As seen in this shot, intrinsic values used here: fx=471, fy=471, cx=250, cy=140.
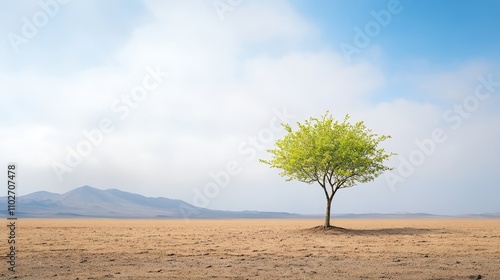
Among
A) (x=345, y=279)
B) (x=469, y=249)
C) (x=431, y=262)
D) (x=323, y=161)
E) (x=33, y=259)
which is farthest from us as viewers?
(x=323, y=161)

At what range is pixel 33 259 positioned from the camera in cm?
2259

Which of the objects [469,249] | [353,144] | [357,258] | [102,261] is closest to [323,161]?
[353,144]

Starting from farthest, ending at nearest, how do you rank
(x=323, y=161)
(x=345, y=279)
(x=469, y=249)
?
(x=323, y=161) < (x=469, y=249) < (x=345, y=279)

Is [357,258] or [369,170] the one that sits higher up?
[369,170]

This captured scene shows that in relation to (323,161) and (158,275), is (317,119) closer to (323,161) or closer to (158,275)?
(323,161)

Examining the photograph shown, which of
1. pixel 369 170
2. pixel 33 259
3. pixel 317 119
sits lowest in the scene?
pixel 33 259

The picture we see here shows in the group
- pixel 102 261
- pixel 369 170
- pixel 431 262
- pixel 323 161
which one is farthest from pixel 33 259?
pixel 369 170

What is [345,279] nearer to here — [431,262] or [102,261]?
[431,262]

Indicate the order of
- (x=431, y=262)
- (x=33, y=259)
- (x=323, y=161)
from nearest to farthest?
(x=431, y=262)
(x=33, y=259)
(x=323, y=161)

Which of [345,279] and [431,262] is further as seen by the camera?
[431,262]

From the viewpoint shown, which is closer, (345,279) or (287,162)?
(345,279)

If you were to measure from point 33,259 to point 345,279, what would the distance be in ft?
49.3

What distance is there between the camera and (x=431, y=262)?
21.2 metres

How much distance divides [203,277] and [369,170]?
31.6m
